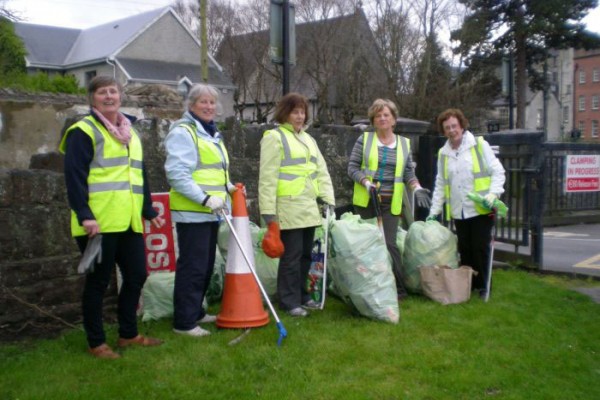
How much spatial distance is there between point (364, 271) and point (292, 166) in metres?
1.00

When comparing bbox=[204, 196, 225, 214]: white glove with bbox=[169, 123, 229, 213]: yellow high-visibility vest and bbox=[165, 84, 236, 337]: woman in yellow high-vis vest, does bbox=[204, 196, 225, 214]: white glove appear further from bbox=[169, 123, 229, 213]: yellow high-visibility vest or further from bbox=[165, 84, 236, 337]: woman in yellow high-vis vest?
bbox=[169, 123, 229, 213]: yellow high-visibility vest

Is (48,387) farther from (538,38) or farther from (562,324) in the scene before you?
(538,38)

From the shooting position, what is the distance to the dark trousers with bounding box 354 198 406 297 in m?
5.52

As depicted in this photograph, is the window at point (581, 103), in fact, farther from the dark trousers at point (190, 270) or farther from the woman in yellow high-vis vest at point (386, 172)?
the dark trousers at point (190, 270)

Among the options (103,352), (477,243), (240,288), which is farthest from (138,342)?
(477,243)

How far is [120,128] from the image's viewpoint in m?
4.02

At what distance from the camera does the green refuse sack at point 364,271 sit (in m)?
4.80

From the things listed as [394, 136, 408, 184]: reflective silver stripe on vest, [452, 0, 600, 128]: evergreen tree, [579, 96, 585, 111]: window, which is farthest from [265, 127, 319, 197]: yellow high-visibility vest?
[579, 96, 585, 111]: window

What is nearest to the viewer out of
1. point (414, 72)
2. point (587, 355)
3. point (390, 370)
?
point (390, 370)

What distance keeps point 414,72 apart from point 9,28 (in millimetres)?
16067

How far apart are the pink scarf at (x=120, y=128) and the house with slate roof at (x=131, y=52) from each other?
104ft

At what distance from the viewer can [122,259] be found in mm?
4062

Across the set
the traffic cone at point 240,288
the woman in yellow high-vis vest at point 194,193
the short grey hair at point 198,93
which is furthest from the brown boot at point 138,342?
the short grey hair at point 198,93

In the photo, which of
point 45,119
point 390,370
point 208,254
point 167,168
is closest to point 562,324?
point 390,370
